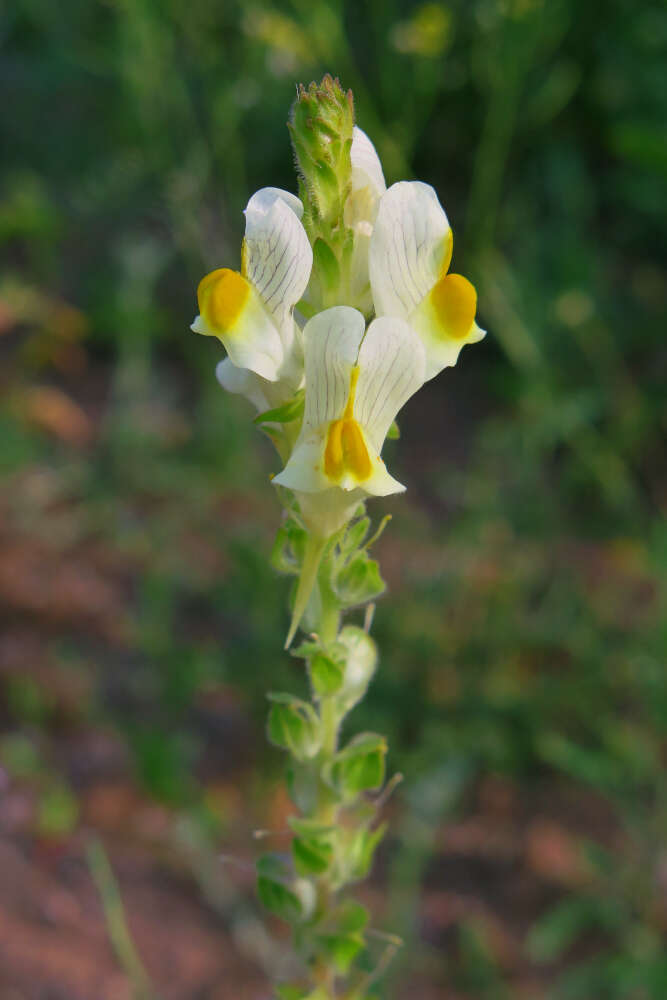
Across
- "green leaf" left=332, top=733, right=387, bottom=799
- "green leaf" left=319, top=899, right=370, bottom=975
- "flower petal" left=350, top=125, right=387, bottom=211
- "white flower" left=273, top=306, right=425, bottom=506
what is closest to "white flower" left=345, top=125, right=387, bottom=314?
"flower petal" left=350, top=125, right=387, bottom=211

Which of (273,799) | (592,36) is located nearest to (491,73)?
(592,36)

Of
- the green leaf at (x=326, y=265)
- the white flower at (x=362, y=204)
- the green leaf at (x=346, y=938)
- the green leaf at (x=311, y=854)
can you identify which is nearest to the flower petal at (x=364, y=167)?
the white flower at (x=362, y=204)

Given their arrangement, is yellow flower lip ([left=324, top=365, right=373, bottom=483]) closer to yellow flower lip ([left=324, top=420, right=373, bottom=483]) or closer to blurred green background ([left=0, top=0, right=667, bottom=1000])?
yellow flower lip ([left=324, top=420, right=373, bottom=483])

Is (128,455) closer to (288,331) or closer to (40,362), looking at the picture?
(40,362)

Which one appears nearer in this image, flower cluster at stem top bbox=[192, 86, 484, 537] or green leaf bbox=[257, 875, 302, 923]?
flower cluster at stem top bbox=[192, 86, 484, 537]

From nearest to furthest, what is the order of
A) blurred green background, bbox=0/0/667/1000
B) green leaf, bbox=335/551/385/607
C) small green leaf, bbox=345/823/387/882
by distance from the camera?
green leaf, bbox=335/551/385/607
small green leaf, bbox=345/823/387/882
blurred green background, bbox=0/0/667/1000

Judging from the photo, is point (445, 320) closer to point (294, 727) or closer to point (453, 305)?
point (453, 305)

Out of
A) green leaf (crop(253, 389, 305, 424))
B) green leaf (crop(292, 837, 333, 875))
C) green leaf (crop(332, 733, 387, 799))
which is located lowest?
green leaf (crop(292, 837, 333, 875))

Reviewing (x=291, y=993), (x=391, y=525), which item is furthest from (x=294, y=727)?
(x=391, y=525)
